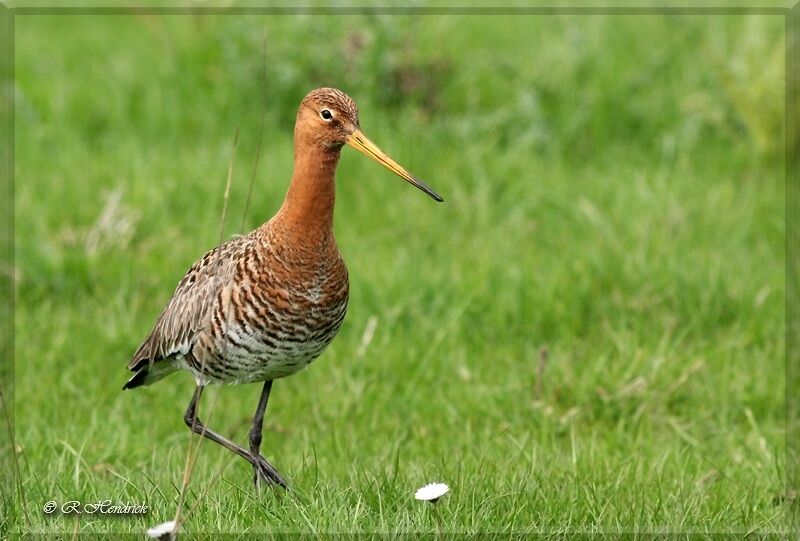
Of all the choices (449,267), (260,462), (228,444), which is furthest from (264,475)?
(449,267)

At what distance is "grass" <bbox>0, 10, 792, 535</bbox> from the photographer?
520 cm

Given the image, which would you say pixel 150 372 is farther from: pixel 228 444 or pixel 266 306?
pixel 266 306

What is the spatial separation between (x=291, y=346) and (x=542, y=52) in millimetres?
5363

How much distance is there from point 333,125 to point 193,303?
3.25 ft

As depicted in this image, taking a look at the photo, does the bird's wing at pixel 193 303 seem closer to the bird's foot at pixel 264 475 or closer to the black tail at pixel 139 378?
the black tail at pixel 139 378

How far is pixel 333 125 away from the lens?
193 inches

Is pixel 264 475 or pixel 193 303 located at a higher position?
pixel 193 303

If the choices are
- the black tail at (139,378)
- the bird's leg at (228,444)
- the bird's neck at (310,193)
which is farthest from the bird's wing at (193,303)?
the bird's neck at (310,193)

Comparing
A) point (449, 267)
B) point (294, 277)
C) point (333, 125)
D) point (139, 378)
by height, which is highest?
point (333, 125)

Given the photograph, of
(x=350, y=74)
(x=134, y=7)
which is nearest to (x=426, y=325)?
(x=350, y=74)

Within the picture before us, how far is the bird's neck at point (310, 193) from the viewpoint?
16.3 ft

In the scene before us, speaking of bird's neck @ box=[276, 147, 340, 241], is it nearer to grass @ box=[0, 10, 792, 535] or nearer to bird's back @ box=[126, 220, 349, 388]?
bird's back @ box=[126, 220, 349, 388]

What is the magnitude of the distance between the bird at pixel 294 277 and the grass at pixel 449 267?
1.44ft

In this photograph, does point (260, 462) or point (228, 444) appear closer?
point (260, 462)
